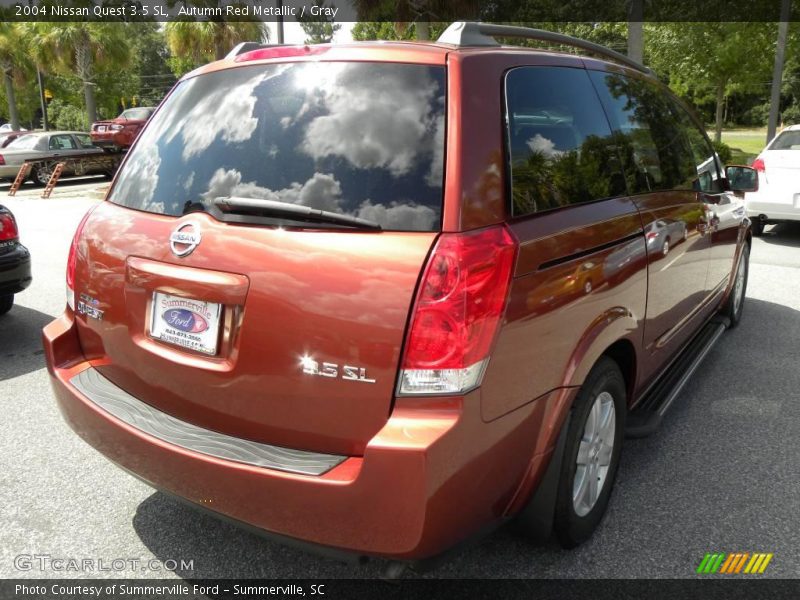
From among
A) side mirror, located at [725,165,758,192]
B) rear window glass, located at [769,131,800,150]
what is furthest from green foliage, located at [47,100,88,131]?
side mirror, located at [725,165,758,192]

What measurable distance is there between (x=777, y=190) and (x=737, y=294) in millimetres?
4574

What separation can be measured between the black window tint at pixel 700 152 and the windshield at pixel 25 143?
2200cm

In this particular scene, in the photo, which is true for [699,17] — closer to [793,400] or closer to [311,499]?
[793,400]

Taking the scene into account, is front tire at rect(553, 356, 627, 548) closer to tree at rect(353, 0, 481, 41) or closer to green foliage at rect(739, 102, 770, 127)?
tree at rect(353, 0, 481, 41)

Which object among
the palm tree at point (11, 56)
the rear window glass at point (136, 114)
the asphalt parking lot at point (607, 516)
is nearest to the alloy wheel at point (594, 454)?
the asphalt parking lot at point (607, 516)

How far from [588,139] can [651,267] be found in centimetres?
68

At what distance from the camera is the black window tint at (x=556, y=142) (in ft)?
7.45

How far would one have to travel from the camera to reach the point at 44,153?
21547mm

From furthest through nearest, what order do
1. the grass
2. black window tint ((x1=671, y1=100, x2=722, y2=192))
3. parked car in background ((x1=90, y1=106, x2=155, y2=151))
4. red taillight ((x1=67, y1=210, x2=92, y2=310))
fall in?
the grass
parked car in background ((x1=90, y1=106, x2=155, y2=151))
black window tint ((x1=671, y1=100, x2=722, y2=192))
red taillight ((x1=67, y1=210, x2=92, y2=310))

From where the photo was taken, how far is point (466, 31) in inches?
94.3

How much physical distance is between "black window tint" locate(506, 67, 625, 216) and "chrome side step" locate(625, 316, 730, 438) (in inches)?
41.8

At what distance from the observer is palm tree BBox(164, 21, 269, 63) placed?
76.9 feet

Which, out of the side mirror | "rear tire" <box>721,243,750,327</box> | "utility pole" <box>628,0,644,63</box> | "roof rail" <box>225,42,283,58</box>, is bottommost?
"rear tire" <box>721,243,750,327</box>

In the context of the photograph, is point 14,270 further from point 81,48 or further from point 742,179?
point 81,48
